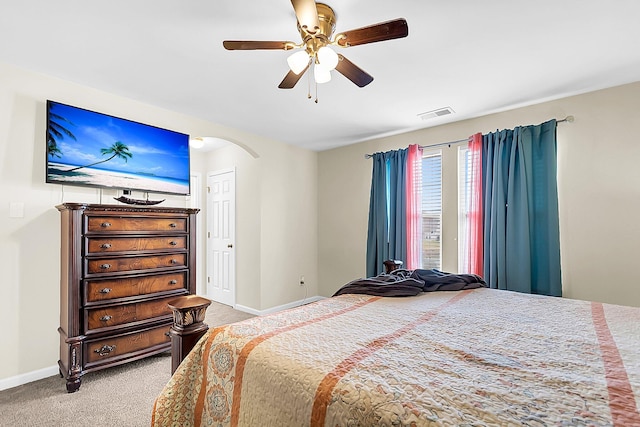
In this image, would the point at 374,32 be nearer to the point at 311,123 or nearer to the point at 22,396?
the point at 311,123

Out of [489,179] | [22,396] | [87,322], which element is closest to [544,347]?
[489,179]

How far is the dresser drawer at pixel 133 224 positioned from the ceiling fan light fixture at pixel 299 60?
1936mm

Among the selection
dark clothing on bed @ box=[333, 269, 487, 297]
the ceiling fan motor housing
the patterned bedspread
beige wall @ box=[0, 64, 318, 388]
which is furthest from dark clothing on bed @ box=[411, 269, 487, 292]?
beige wall @ box=[0, 64, 318, 388]

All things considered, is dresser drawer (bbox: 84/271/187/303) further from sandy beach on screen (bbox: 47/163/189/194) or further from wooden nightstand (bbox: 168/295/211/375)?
wooden nightstand (bbox: 168/295/211/375)

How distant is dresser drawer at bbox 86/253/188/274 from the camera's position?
247 centimetres

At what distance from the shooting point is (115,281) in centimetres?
256

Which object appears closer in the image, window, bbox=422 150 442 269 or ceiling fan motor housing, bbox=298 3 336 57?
ceiling fan motor housing, bbox=298 3 336 57

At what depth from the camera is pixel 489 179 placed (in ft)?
10.8

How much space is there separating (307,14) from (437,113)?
89.4 inches

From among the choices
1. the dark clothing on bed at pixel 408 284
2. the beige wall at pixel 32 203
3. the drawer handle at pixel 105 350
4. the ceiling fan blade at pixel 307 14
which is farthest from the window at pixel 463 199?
the drawer handle at pixel 105 350

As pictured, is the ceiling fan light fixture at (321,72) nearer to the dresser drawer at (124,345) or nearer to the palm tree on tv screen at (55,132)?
the palm tree on tv screen at (55,132)

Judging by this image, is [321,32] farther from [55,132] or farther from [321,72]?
[55,132]

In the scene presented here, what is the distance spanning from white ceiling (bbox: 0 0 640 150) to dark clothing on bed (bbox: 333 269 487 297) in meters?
1.68

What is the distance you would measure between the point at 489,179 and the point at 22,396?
4518 mm
